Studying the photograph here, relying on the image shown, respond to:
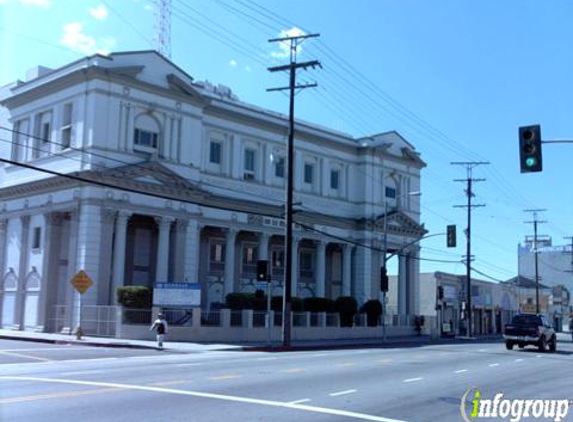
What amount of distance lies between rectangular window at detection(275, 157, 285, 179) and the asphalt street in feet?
97.8

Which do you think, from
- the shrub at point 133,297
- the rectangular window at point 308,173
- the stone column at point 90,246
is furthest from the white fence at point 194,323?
the rectangular window at point 308,173

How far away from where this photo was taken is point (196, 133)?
4544cm

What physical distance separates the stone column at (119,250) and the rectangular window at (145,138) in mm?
4409

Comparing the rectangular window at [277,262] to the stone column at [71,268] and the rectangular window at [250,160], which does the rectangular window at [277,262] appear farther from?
the stone column at [71,268]

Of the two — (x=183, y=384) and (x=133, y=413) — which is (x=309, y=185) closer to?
(x=183, y=384)

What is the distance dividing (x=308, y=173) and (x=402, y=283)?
46.0 feet

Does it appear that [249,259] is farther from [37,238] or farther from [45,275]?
[45,275]

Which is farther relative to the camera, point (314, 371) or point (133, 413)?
point (314, 371)

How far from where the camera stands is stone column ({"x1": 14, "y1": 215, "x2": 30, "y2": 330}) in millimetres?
42781

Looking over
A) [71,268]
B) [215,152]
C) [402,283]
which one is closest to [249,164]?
[215,152]

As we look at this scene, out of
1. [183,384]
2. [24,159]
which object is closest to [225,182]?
[24,159]

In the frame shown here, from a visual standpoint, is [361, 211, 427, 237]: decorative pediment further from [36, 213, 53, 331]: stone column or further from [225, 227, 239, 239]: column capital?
[36, 213, 53, 331]: stone column

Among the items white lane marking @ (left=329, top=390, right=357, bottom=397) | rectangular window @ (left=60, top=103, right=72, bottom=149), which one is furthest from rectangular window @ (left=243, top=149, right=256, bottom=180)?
white lane marking @ (left=329, top=390, right=357, bottom=397)

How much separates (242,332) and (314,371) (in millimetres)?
19530
